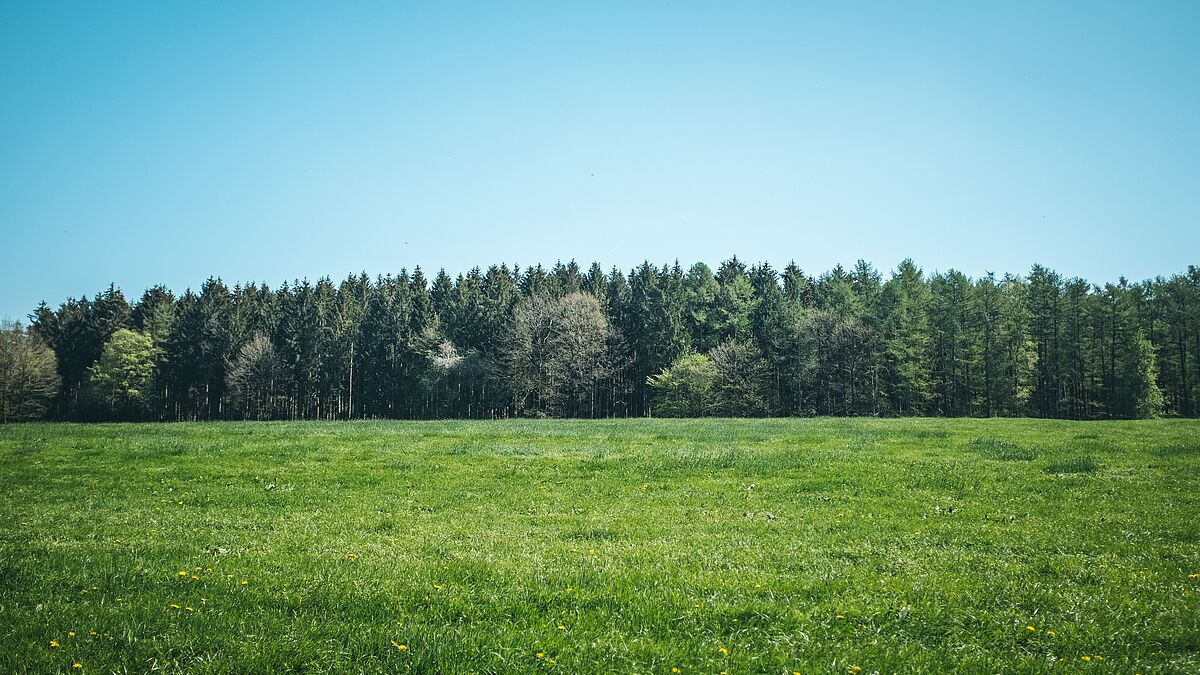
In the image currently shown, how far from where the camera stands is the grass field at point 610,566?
7027 mm

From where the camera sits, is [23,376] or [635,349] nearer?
[23,376]

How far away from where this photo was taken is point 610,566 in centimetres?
1030

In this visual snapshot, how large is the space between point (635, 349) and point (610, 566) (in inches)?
3157

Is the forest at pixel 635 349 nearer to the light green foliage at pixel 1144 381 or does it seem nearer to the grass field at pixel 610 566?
the light green foliage at pixel 1144 381

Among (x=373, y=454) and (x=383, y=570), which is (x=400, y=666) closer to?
(x=383, y=570)

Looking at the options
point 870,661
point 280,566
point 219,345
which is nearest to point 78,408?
point 219,345

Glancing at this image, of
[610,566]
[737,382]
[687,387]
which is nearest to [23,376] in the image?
[687,387]

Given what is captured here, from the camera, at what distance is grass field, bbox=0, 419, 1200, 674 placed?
703 cm

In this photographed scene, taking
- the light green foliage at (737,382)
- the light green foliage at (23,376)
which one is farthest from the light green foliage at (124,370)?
the light green foliage at (737,382)

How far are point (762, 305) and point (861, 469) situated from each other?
2652 inches

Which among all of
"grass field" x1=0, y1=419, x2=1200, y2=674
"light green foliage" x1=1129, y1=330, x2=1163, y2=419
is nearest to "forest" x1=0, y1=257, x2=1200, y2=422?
"light green foliage" x1=1129, y1=330, x2=1163, y2=419

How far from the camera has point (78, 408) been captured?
98875mm

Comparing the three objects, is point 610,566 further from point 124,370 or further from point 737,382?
point 124,370

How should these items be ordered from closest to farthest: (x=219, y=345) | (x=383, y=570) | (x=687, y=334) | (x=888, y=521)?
1. (x=383, y=570)
2. (x=888, y=521)
3. (x=687, y=334)
4. (x=219, y=345)
